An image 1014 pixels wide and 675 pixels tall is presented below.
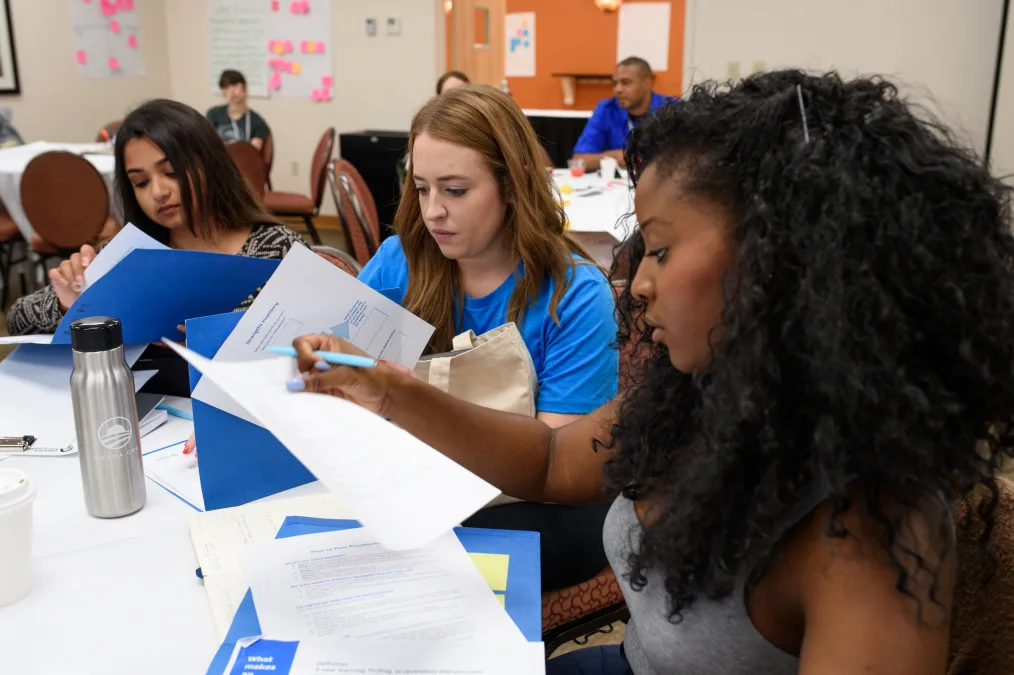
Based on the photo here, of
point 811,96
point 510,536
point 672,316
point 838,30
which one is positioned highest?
point 838,30

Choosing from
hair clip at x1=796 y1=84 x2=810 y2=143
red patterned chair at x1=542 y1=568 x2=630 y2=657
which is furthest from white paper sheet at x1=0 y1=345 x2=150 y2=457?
hair clip at x1=796 y1=84 x2=810 y2=143

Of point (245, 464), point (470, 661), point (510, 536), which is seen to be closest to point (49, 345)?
point (245, 464)

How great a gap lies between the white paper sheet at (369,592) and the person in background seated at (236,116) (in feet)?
19.6

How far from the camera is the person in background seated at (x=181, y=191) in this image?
175 cm

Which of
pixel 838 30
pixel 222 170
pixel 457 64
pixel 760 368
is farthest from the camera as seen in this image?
pixel 457 64

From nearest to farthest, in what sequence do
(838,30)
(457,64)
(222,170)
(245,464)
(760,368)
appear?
1. (760,368)
2. (245,464)
3. (222,170)
4. (838,30)
5. (457,64)

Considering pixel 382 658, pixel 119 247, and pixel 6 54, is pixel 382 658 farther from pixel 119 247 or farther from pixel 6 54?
pixel 6 54

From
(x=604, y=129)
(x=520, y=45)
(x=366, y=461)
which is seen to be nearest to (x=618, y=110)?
(x=604, y=129)

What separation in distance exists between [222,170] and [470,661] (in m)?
1.40

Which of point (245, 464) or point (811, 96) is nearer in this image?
point (811, 96)

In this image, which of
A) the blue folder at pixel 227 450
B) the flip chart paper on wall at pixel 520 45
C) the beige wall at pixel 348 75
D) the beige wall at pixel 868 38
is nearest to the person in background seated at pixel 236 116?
the beige wall at pixel 348 75

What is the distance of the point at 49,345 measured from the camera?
1.62 metres

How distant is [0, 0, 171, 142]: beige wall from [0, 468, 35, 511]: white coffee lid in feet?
20.5

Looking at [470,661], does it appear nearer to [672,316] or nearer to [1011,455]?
[672,316]
